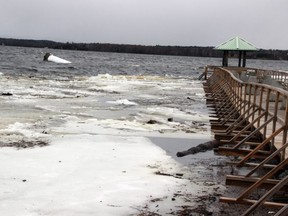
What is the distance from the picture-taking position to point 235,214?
692 cm

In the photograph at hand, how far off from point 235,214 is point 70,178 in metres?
3.08

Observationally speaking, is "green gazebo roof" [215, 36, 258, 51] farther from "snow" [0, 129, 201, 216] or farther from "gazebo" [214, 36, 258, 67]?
"snow" [0, 129, 201, 216]

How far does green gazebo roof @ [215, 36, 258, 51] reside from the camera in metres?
40.1

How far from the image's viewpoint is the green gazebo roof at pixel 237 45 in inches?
1580

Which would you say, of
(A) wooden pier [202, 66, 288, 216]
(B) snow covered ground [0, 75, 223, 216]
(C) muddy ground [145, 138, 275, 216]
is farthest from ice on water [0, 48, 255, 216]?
(A) wooden pier [202, 66, 288, 216]

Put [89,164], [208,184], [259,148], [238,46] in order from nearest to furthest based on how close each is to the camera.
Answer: [259,148] → [208,184] → [89,164] → [238,46]

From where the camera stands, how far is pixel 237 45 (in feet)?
133

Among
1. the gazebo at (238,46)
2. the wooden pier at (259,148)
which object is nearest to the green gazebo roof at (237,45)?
the gazebo at (238,46)

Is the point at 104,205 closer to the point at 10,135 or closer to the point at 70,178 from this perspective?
the point at 70,178

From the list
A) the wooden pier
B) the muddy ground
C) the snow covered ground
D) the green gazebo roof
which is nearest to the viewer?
the wooden pier

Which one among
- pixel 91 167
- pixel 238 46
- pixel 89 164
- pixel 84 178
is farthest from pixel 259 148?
pixel 238 46

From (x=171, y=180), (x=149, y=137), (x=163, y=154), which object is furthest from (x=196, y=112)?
(x=171, y=180)

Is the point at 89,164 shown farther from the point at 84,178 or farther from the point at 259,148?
the point at 259,148

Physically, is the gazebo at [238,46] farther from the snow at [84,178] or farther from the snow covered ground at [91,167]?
the snow at [84,178]
